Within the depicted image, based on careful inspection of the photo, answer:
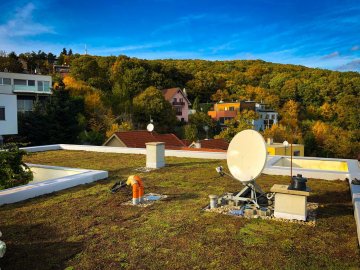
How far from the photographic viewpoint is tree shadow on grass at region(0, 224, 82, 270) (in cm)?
409

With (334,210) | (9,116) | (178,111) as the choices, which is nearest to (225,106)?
(178,111)

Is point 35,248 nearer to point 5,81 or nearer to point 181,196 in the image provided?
point 181,196

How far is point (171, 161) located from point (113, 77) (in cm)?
4167

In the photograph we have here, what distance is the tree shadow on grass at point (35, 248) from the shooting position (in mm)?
4094

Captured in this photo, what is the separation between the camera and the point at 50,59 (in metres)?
70.6

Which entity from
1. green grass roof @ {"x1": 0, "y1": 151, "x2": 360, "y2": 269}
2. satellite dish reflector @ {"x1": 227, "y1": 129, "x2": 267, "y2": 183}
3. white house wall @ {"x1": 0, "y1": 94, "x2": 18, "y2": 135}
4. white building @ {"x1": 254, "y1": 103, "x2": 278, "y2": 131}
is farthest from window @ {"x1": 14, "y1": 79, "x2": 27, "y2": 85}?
satellite dish reflector @ {"x1": 227, "y1": 129, "x2": 267, "y2": 183}

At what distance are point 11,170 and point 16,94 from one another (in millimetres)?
29878

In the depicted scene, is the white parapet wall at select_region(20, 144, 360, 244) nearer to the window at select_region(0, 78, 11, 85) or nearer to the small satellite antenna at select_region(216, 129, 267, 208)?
the small satellite antenna at select_region(216, 129, 267, 208)

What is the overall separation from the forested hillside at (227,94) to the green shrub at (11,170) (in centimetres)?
2549

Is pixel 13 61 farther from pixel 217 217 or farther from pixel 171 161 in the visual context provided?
pixel 217 217

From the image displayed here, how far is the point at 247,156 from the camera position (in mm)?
6621

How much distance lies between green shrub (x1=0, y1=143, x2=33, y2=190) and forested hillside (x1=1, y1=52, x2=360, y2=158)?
25494 millimetres

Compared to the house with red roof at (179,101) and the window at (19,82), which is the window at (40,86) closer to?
the window at (19,82)

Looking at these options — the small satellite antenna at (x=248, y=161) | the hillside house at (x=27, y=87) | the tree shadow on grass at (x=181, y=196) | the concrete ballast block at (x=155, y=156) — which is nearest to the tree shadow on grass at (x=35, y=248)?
the tree shadow on grass at (x=181, y=196)
